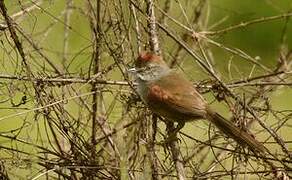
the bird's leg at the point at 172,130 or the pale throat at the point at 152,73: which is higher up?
the pale throat at the point at 152,73

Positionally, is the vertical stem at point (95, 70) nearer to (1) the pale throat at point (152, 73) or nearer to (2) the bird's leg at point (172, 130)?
(1) the pale throat at point (152, 73)

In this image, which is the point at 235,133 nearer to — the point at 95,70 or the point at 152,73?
the point at 152,73

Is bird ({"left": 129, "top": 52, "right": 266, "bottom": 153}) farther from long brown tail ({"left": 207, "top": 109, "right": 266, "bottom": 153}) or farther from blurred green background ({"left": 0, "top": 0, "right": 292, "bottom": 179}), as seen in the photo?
blurred green background ({"left": 0, "top": 0, "right": 292, "bottom": 179})

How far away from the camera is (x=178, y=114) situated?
509cm

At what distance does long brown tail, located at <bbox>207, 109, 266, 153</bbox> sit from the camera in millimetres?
4902

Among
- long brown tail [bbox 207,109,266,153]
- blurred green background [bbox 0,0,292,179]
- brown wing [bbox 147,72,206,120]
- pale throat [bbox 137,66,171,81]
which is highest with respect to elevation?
blurred green background [bbox 0,0,292,179]

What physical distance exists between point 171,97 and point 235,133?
42cm

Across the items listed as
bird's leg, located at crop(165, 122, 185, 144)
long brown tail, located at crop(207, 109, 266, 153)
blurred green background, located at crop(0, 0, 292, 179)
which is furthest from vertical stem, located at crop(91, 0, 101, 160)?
long brown tail, located at crop(207, 109, 266, 153)

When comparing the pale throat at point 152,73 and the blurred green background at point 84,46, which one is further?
the blurred green background at point 84,46

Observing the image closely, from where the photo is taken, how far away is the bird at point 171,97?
5.02m

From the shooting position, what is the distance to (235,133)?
196 inches

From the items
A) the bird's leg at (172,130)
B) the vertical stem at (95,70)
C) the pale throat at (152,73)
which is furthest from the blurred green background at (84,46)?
the bird's leg at (172,130)

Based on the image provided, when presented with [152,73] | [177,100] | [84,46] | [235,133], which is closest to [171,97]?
[177,100]

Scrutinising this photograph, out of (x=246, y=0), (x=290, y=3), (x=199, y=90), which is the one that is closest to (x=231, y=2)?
(x=246, y=0)
